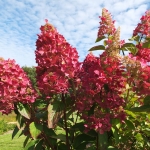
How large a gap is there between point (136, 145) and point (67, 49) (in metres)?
1.09

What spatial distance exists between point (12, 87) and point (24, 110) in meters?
0.15

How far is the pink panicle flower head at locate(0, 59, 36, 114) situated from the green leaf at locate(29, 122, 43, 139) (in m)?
0.13

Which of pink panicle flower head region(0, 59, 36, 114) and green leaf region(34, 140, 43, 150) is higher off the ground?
pink panicle flower head region(0, 59, 36, 114)

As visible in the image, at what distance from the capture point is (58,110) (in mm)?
1429

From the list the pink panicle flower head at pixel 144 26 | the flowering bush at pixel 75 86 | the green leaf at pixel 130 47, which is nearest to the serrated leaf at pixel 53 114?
the flowering bush at pixel 75 86

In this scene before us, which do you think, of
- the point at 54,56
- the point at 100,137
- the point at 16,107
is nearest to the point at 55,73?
the point at 54,56

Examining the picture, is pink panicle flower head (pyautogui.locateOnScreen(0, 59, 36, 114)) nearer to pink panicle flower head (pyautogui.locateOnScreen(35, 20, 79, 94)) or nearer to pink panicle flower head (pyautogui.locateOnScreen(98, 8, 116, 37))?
pink panicle flower head (pyautogui.locateOnScreen(35, 20, 79, 94))

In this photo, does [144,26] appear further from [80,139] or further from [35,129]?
[35,129]

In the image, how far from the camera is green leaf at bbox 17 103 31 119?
143cm

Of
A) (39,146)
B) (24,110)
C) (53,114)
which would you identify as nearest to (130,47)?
(53,114)

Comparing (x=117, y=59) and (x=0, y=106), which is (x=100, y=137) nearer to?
(x=117, y=59)

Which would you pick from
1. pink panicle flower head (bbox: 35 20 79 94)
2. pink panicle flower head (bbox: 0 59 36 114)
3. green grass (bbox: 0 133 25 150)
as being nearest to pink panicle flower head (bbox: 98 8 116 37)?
pink panicle flower head (bbox: 35 20 79 94)

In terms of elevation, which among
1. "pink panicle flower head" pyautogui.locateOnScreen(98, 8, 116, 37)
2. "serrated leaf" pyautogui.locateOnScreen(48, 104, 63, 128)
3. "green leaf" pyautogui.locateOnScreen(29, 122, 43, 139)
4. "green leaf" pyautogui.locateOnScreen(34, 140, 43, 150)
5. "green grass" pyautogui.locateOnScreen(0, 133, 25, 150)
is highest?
"pink panicle flower head" pyautogui.locateOnScreen(98, 8, 116, 37)

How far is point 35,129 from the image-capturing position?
1.41m
